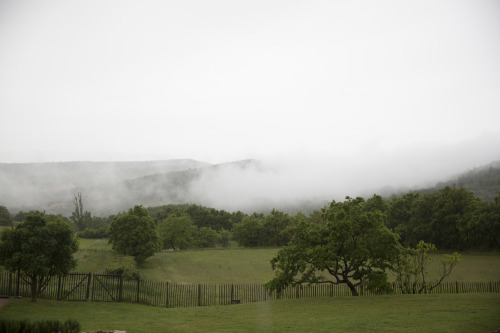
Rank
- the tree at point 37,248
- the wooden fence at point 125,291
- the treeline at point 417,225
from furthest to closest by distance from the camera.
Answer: the treeline at point 417,225 → the wooden fence at point 125,291 → the tree at point 37,248

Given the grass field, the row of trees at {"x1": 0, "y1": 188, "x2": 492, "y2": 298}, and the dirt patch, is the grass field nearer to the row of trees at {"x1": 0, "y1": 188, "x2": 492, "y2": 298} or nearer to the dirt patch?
the row of trees at {"x1": 0, "y1": 188, "x2": 492, "y2": 298}

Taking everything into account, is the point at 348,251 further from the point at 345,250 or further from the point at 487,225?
the point at 487,225

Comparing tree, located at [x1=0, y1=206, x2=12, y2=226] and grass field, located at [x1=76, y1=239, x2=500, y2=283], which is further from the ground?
tree, located at [x1=0, y1=206, x2=12, y2=226]

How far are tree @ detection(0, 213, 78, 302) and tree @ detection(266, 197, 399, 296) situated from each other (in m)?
15.7

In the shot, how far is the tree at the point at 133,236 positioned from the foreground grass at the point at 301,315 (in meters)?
17.0

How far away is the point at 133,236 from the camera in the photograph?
41.0 metres

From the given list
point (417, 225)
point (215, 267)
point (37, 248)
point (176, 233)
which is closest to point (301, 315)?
point (37, 248)

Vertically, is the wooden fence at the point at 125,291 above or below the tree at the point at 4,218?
below

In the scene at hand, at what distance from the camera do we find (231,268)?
47.1 metres

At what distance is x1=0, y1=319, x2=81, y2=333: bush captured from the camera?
1222 cm

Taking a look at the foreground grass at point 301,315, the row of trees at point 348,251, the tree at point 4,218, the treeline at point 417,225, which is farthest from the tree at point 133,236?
the tree at point 4,218

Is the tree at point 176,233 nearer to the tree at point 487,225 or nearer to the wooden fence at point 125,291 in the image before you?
the wooden fence at point 125,291

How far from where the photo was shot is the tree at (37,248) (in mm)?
21391

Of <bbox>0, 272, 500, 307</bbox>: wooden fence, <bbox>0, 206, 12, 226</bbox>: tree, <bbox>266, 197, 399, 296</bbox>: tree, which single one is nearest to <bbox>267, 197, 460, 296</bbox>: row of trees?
<bbox>266, 197, 399, 296</bbox>: tree
